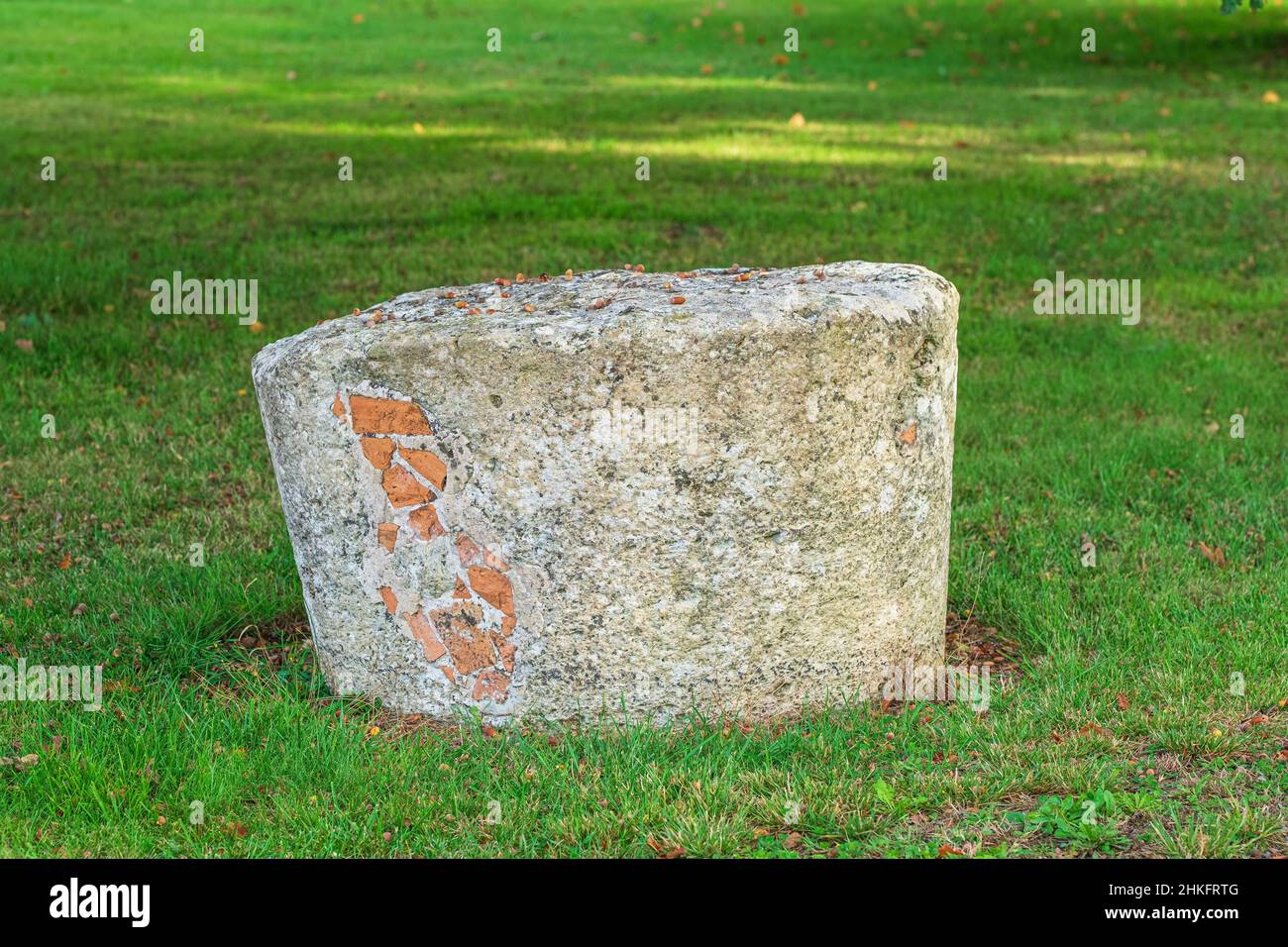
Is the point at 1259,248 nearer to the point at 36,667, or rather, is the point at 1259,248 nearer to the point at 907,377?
the point at 907,377

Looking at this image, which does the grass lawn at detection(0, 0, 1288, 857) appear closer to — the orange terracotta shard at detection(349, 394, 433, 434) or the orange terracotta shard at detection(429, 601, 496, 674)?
Result: the orange terracotta shard at detection(429, 601, 496, 674)

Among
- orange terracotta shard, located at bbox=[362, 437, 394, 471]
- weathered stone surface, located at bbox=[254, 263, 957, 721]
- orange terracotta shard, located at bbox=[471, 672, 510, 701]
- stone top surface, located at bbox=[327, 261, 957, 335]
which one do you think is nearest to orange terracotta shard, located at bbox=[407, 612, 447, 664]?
weathered stone surface, located at bbox=[254, 263, 957, 721]

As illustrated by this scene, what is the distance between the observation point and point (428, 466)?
385 cm

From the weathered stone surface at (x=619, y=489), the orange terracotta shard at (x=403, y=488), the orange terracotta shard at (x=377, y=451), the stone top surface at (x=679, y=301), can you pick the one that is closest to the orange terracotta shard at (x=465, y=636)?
the weathered stone surface at (x=619, y=489)

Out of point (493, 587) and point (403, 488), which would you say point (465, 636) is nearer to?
point (493, 587)

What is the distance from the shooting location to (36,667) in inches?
171

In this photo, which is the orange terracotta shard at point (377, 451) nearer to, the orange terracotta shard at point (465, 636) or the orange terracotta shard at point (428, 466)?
the orange terracotta shard at point (428, 466)

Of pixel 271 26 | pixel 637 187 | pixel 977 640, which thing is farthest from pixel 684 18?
pixel 977 640

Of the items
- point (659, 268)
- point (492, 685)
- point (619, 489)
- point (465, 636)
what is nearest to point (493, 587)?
point (465, 636)

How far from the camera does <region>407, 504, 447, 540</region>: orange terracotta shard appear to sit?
153 inches

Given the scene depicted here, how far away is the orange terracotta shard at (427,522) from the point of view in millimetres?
3883

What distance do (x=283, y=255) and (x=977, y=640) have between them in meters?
6.27

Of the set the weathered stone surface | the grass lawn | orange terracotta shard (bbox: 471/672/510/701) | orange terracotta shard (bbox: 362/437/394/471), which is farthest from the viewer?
orange terracotta shard (bbox: 471/672/510/701)

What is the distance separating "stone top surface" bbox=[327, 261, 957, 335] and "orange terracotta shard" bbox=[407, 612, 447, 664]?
0.84m
